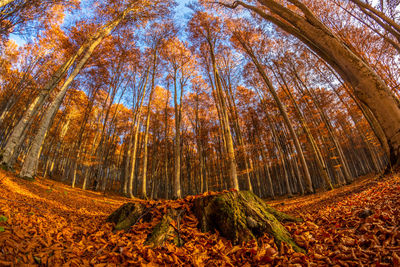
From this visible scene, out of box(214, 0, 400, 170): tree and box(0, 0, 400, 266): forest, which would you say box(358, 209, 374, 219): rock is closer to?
box(0, 0, 400, 266): forest

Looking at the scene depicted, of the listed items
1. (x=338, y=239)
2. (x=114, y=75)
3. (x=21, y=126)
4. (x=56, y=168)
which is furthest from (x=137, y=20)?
(x=56, y=168)

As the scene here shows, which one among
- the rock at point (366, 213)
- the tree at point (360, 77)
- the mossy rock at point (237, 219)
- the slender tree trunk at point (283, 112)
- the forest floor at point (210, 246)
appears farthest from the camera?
the slender tree trunk at point (283, 112)

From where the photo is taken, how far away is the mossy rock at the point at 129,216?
2.80 metres

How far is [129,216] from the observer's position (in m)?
2.91

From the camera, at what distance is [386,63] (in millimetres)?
10719

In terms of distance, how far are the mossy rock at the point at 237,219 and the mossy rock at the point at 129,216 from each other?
1.00 metres

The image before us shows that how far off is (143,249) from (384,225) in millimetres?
2686

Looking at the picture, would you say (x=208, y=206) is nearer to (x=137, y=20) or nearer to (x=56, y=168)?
(x=137, y=20)

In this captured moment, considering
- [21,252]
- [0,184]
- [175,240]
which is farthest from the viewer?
[0,184]

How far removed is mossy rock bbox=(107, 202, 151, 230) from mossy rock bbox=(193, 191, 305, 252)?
3.28 feet

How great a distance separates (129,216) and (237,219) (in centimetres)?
197

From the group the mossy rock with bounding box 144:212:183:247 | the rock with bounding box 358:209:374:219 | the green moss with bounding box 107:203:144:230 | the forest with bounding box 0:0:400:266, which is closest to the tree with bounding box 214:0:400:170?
the forest with bounding box 0:0:400:266

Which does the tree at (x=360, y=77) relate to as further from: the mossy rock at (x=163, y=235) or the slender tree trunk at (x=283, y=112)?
the slender tree trunk at (x=283, y=112)

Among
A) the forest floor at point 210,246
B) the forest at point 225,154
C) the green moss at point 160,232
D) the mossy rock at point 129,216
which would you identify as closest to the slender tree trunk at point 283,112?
the forest at point 225,154
